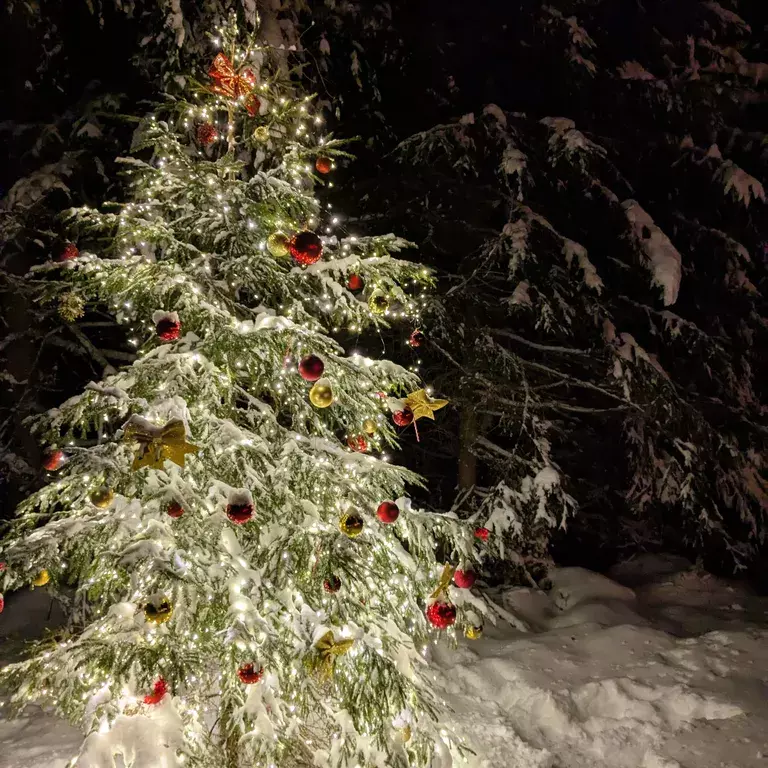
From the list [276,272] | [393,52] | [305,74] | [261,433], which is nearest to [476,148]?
[393,52]

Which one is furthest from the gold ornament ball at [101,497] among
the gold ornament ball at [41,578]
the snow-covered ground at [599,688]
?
the snow-covered ground at [599,688]

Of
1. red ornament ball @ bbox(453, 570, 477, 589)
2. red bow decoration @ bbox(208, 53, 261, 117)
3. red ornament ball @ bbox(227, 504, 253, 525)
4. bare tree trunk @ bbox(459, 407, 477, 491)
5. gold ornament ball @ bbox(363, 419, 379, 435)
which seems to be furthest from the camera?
bare tree trunk @ bbox(459, 407, 477, 491)

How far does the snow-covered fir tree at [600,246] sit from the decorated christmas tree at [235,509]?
2933mm

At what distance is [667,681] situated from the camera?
4.93 metres

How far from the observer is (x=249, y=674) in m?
2.20

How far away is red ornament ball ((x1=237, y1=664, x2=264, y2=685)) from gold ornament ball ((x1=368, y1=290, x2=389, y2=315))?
177 cm

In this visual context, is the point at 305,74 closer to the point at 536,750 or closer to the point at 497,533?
the point at 497,533

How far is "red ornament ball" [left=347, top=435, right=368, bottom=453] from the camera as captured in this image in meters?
3.19

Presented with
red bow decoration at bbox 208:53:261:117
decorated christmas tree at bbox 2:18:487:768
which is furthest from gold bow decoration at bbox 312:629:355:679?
red bow decoration at bbox 208:53:261:117

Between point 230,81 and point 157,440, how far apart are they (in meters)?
2.03

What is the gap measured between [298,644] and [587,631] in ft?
15.1

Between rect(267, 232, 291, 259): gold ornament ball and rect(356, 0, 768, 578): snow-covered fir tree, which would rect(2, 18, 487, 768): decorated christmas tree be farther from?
rect(356, 0, 768, 578): snow-covered fir tree

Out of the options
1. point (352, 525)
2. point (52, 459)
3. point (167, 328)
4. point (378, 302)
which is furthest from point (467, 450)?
point (52, 459)

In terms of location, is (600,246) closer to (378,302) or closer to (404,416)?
(378,302)
